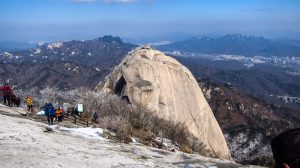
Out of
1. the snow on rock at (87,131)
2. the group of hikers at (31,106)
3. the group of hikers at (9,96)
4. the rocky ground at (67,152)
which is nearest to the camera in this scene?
the rocky ground at (67,152)

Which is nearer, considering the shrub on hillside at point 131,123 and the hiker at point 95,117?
the shrub on hillside at point 131,123

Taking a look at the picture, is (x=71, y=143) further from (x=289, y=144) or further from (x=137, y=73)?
(x=137, y=73)

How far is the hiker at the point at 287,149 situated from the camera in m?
7.20

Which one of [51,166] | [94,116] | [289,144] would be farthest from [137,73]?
[289,144]

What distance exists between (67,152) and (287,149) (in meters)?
8.47

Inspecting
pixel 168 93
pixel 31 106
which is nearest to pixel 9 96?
pixel 31 106

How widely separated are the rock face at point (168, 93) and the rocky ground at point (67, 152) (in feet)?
53.5

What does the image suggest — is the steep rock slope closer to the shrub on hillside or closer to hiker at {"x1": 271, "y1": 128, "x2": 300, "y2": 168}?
the shrub on hillside

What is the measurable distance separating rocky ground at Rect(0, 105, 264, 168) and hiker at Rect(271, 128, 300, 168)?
686cm

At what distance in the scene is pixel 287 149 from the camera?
727cm

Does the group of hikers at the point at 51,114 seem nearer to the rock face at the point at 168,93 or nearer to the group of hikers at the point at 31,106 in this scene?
the group of hikers at the point at 31,106

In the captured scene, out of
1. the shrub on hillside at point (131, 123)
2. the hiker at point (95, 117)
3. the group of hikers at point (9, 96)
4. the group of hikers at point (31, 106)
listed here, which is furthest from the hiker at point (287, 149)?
the group of hikers at point (9, 96)

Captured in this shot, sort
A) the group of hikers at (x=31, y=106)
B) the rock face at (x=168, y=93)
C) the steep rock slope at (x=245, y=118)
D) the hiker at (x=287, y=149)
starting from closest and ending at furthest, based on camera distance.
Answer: the hiker at (x=287, y=149) → the group of hikers at (x=31, y=106) → the rock face at (x=168, y=93) → the steep rock slope at (x=245, y=118)

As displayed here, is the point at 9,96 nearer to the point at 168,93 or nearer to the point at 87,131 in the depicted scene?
the point at 87,131
